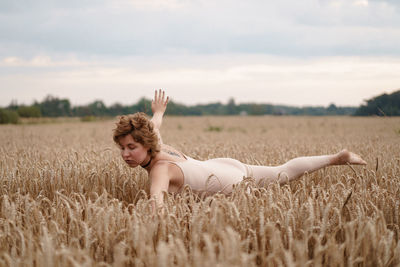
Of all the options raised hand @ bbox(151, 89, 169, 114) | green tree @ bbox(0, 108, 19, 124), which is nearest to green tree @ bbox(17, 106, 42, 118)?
green tree @ bbox(0, 108, 19, 124)

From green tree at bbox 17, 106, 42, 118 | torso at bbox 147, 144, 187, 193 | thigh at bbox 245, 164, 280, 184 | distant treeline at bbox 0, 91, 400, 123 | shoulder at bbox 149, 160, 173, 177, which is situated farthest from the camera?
green tree at bbox 17, 106, 42, 118

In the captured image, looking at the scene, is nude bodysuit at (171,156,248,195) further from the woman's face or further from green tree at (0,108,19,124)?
green tree at (0,108,19,124)

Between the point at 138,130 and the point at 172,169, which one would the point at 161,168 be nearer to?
the point at 172,169

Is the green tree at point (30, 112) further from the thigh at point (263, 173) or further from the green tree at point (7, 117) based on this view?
the thigh at point (263, 173)

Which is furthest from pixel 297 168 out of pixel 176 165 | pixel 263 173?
pixel 176 165

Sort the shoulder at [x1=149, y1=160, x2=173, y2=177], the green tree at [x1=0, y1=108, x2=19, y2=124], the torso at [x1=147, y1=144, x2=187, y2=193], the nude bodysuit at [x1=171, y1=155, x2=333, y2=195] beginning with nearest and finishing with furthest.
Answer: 1. the shoulder at [x1=149, y1=160, x2=173, y2=177]
2. the torso at [x1=147, y1=144, x2=187, y2=193]
3. the nude bodysuit at [x1=171, y1=155, x2=333, y2=195]
4. the green tree at [x1=0, y1=108, x2=19, y2=124]

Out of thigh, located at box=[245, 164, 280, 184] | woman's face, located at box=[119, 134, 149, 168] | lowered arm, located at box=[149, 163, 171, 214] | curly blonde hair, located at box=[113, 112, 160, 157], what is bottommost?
thigh, located at box=[245, 164, 280, 184]

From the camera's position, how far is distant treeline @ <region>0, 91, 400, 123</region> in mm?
6299

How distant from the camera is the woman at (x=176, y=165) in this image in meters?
2.94

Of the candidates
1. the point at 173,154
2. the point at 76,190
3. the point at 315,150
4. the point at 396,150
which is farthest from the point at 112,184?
the point at 396,150

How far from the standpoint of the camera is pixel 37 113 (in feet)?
Answer: 109

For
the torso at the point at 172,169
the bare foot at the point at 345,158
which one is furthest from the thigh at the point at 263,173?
the torso at the point at 172,169

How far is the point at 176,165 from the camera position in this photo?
317cm

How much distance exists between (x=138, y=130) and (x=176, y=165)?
532 mm
